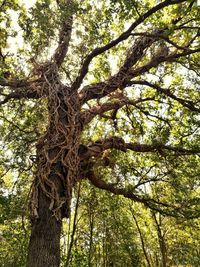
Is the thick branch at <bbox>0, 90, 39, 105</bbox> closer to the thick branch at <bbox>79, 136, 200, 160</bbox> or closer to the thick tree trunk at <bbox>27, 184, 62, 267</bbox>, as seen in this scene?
the thick branch at <bbox>79, 136, 200, 160</bbox>

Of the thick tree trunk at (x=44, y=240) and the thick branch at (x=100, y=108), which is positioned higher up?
the thick branch at (x=100, y=108)

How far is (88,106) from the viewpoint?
5.10 m

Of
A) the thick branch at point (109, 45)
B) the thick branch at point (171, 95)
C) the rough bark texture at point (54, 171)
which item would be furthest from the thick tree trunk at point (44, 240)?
the thick branch at point (171, 95)

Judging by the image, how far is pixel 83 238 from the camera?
8836 mm

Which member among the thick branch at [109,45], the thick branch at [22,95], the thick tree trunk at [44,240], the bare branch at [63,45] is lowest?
the thick tree trunk at [44,240]

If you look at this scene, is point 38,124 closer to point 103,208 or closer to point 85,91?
point 85,91

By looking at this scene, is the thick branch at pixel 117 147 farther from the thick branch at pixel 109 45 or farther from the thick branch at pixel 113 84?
the thick branch at pixel 109 45

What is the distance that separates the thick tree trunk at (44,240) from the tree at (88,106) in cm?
1

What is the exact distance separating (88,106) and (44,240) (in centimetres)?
253

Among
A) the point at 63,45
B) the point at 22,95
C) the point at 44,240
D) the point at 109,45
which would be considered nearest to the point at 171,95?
the point at 109,45

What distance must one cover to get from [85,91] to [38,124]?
3.07ft

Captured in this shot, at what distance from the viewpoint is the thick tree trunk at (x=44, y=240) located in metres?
3.08

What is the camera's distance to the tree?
12.0ft

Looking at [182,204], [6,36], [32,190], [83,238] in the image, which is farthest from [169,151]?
[83,238]
